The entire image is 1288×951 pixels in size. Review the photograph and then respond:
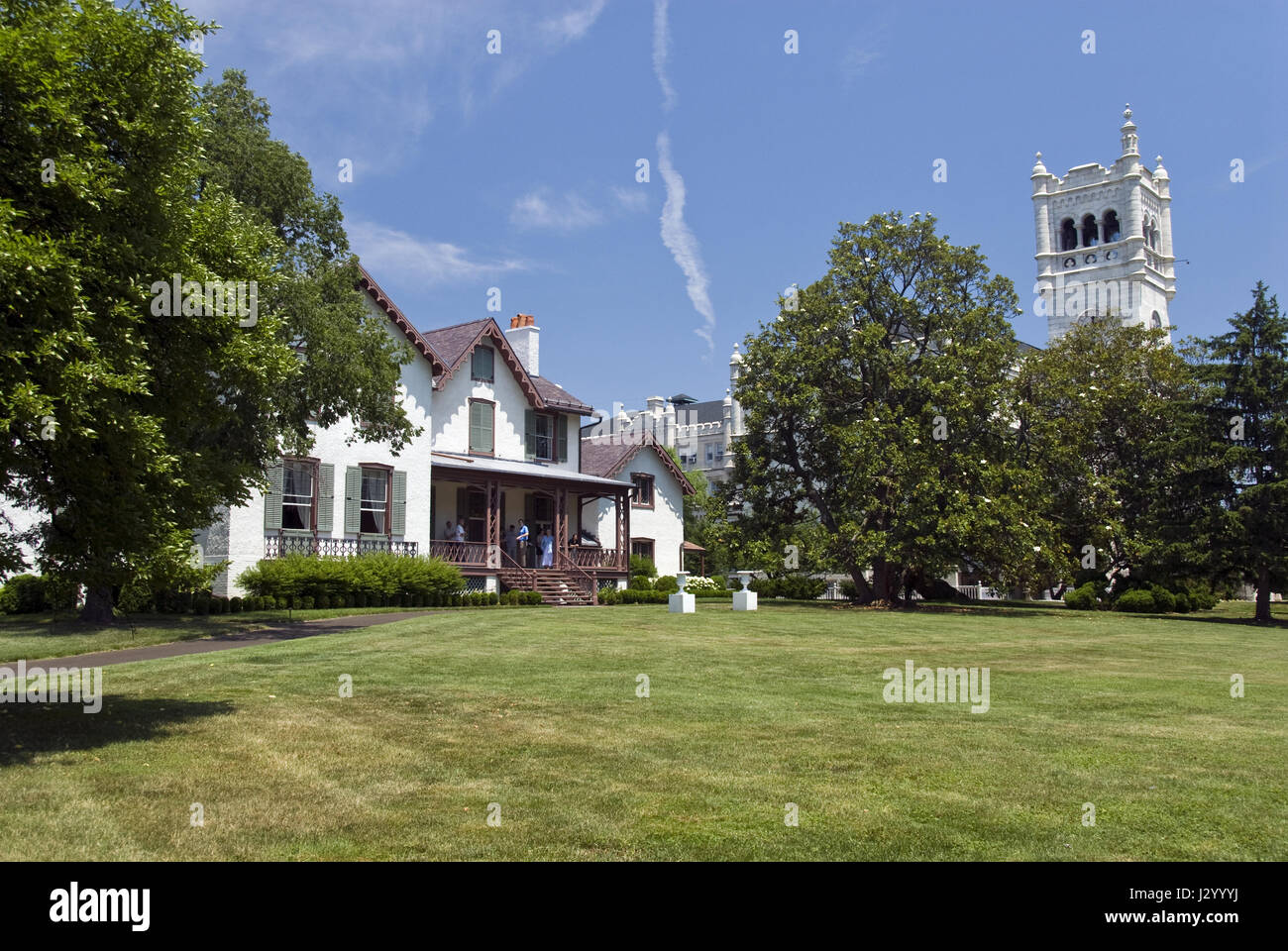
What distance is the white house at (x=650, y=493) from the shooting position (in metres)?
44.2

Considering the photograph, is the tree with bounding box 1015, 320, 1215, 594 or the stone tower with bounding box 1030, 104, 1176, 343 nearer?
the tree with bounding box 1015, 320, 1215, 594

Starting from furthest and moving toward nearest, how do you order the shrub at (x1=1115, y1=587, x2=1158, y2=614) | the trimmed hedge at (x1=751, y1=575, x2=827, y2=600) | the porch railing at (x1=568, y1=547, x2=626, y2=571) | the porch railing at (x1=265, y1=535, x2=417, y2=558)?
the trimmed hedge at (x1=751, y1=575, x2=827, y2=600) → the porch railing at (x1=568, y1=547, x2=626, y2=571) → the shrub at (x1=1115, y1=587, x2=1158, y2=614) → the porch railing at (x1=265, y1=535, x2=417, y2=558)

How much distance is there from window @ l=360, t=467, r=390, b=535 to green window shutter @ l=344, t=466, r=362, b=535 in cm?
40

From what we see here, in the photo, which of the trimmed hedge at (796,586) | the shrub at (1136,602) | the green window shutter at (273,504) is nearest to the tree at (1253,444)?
the shrub at (1136,602)

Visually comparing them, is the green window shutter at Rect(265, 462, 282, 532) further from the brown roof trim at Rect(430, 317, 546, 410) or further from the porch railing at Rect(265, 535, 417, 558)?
the brown roof trim at Rect(430, 317, 546, 410)

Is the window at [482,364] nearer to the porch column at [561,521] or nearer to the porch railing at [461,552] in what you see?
the porch column at [561,521]

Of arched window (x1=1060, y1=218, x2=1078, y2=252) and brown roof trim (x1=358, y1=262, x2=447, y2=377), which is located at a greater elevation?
→ arched window (x1=1060, y1=218, x2=1078, y2=252)

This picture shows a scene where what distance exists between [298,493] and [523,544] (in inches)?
390

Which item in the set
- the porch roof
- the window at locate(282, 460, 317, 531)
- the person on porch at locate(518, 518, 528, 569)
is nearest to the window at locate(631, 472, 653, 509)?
the porch roof

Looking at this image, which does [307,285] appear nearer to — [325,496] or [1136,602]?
[325,496]

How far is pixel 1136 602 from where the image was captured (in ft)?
124

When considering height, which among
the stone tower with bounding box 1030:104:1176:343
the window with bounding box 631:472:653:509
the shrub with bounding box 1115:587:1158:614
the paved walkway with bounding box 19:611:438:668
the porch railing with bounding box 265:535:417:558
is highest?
the stone tower with bounding box 1030:104:1176:343

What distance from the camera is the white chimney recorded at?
42.4 metres

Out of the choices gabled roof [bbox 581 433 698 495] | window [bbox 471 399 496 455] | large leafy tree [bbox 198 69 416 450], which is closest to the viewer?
large leafy tree [bbox 198 69 416 450]
